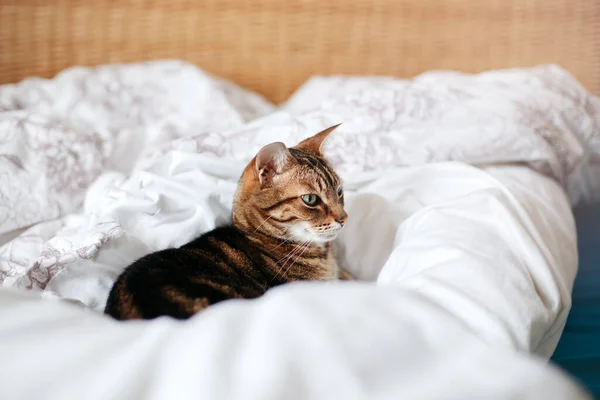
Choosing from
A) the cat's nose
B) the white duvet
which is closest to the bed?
the white duvet

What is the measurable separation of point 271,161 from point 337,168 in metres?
0.29

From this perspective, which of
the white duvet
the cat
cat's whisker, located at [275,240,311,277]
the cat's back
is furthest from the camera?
cat's whisker, located at [275,240,311,277]

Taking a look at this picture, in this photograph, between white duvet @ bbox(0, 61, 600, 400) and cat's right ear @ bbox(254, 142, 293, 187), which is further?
cat's right ear @ bbox(254, 142, 293, 187)

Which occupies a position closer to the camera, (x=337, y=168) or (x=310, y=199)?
(x=310, y=199)

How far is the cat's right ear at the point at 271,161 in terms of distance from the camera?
38.1 inches

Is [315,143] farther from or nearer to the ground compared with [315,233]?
farther from the ground

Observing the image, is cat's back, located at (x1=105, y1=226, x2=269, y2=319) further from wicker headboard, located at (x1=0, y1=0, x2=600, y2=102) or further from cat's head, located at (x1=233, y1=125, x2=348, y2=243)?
wicker headboard, located at (x1=0, y1=0, x2=600, y2=102)

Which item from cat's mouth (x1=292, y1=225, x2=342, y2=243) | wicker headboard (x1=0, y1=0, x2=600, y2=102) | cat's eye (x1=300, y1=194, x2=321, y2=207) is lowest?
cat's mouth (x1=292, y1=225, x2=342, y2=243)

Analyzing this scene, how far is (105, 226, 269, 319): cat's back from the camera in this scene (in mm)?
724

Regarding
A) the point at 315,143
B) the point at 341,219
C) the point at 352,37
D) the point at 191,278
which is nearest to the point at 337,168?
the point at 315,143

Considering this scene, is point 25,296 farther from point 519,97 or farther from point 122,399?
point 519,97

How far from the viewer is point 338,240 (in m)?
1.15

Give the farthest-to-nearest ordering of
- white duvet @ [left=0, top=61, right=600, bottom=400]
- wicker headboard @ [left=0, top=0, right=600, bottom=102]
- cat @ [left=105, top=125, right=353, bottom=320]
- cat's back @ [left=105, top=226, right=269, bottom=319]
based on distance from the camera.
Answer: wicker headboard @ [left=0, top=0, right=600, bottom=102] → cat @ [left=105, top=125, right=353, bottom=320] → cat's back @ [left=105, top=226, right=269, bottom=319] → white duvet @ [left=0, top=61, right=600, bottom=400]

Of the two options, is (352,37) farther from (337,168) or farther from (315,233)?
(315,233)
